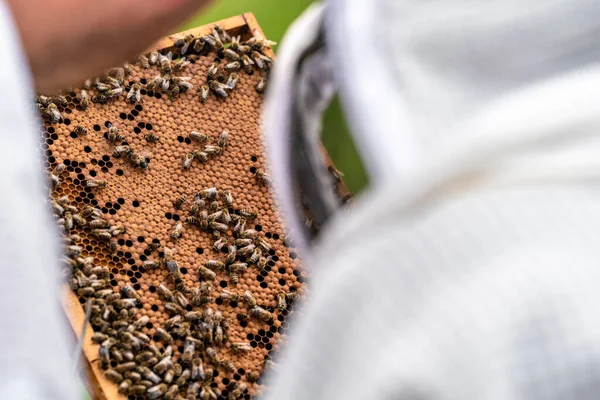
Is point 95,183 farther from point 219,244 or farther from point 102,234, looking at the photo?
point 219,244

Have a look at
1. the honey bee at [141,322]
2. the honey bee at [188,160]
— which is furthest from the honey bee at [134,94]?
the honey bee at [141,322]

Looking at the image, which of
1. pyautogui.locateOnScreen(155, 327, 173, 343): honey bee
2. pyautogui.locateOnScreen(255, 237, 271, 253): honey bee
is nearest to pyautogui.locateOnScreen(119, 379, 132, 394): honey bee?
pyautogui.locateOnScreen(155, 327, 173, 343): honey bee

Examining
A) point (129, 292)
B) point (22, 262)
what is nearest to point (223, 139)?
point (129, 292)

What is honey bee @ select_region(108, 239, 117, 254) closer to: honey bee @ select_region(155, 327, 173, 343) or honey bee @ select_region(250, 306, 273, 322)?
honey bee @ select_region(155, 327, 173, 343)

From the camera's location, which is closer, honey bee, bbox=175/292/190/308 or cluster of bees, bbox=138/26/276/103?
honey bee, bbox=175/292/190/308

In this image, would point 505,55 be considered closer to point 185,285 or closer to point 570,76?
point 570,76

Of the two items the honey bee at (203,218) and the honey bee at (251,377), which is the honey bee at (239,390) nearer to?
the honey bee at (251,377)
